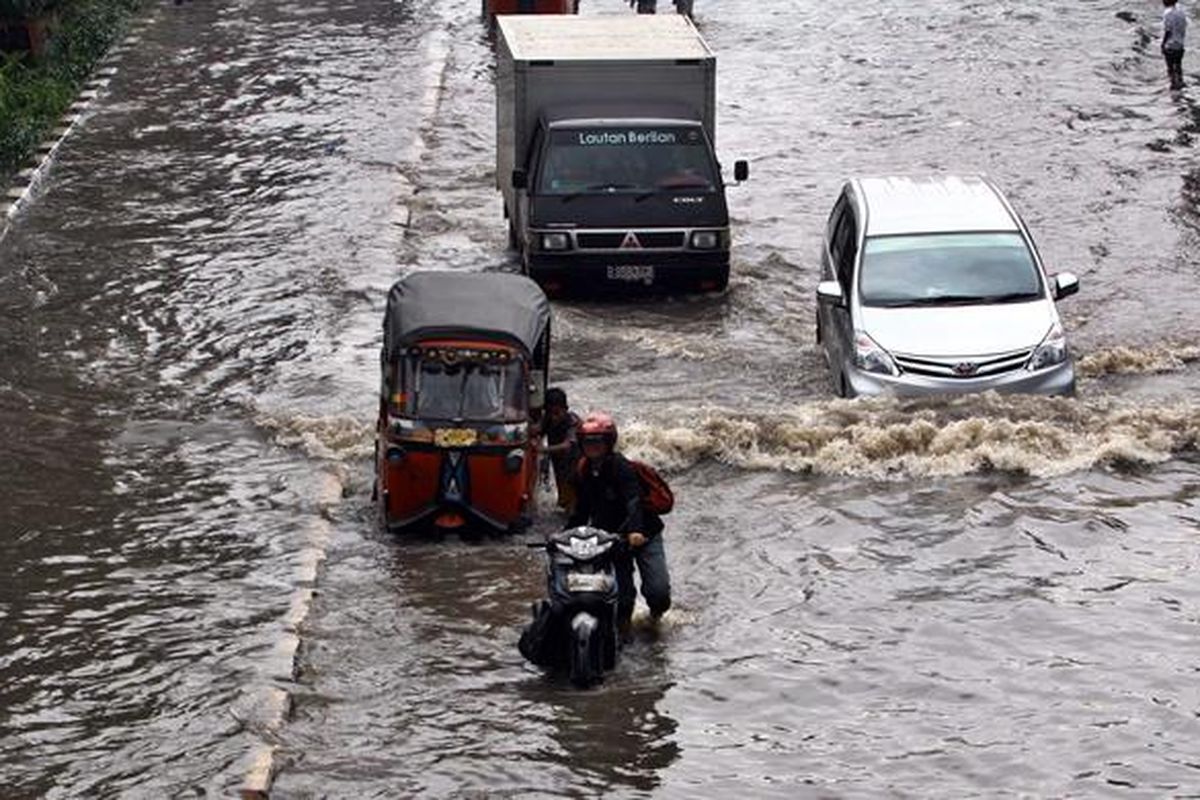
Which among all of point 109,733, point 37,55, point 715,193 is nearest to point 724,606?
point 109,733

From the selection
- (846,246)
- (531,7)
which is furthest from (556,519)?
(531,7)

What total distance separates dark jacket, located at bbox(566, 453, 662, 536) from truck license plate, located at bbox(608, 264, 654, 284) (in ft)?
33.3

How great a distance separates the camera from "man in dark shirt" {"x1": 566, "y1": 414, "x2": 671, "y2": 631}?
1478 centimetres

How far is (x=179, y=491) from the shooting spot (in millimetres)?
19406

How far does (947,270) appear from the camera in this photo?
21.3m

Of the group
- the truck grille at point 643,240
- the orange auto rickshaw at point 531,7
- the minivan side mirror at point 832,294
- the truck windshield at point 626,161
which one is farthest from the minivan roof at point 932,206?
the orange auto rickshaw at point 531,7

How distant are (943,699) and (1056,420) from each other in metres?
5.54

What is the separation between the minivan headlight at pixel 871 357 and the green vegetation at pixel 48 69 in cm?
1439

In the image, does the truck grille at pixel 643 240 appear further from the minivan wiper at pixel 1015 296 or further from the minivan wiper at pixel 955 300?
the minivan wiper at pixel 1015 296

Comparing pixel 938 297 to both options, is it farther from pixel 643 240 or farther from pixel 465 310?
pixel 643 240

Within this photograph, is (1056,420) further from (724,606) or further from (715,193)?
(715,193)

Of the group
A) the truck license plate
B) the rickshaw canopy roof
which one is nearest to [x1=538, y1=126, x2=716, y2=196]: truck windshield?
the truck license plate

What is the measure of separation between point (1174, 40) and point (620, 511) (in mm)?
23454

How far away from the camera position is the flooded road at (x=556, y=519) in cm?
1405
